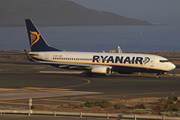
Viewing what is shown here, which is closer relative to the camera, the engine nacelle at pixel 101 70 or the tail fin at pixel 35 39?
the engine nacelle at pixel 101 70

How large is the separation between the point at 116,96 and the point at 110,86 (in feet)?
27.0

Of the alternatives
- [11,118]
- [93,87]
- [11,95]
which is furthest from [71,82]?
[11,118]

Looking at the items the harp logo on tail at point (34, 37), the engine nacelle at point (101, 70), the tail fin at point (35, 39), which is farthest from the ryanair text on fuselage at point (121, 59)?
the harp logo on tail at point (34, 37)

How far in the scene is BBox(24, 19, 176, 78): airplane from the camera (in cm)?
4928

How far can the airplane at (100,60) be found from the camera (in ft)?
162

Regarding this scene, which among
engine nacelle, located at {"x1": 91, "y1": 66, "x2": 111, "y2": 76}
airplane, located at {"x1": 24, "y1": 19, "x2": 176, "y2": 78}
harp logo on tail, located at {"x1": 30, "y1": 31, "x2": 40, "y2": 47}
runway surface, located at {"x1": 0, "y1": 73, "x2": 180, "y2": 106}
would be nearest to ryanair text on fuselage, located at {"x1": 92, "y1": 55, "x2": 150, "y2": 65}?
airplane, located at {"x1": 24, "y1": 19, "x2": 176, "y2": 78}

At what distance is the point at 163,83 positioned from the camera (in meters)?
44.2

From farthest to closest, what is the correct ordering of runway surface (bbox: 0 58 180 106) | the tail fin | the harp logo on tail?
the harp logo on tail
the tail fin
runway surface (bbox: 0 58 180 106)

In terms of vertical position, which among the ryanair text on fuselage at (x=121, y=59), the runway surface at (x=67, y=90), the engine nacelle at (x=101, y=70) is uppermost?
the ryanair text on fuselage at (x=121, y=59)

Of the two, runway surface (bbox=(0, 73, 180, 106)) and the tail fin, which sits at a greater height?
the tail fin

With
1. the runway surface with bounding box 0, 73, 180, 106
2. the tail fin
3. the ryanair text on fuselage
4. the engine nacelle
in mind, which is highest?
the tail fin

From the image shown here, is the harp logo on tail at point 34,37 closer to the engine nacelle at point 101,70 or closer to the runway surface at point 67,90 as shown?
the runway surface at point 67,90

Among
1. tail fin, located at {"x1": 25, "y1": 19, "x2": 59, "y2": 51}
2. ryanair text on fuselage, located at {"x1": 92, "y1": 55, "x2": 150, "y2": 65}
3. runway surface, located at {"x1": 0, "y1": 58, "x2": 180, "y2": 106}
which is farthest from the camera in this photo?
tail fin, located at {"x1": 25, "y1": 19, "x2": 59, "y2": 51}

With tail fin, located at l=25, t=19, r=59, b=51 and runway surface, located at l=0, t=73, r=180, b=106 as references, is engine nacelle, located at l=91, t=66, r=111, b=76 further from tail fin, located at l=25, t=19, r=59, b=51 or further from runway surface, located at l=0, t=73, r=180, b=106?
tail fin, located at l=25, t=19, r=59, b=51
